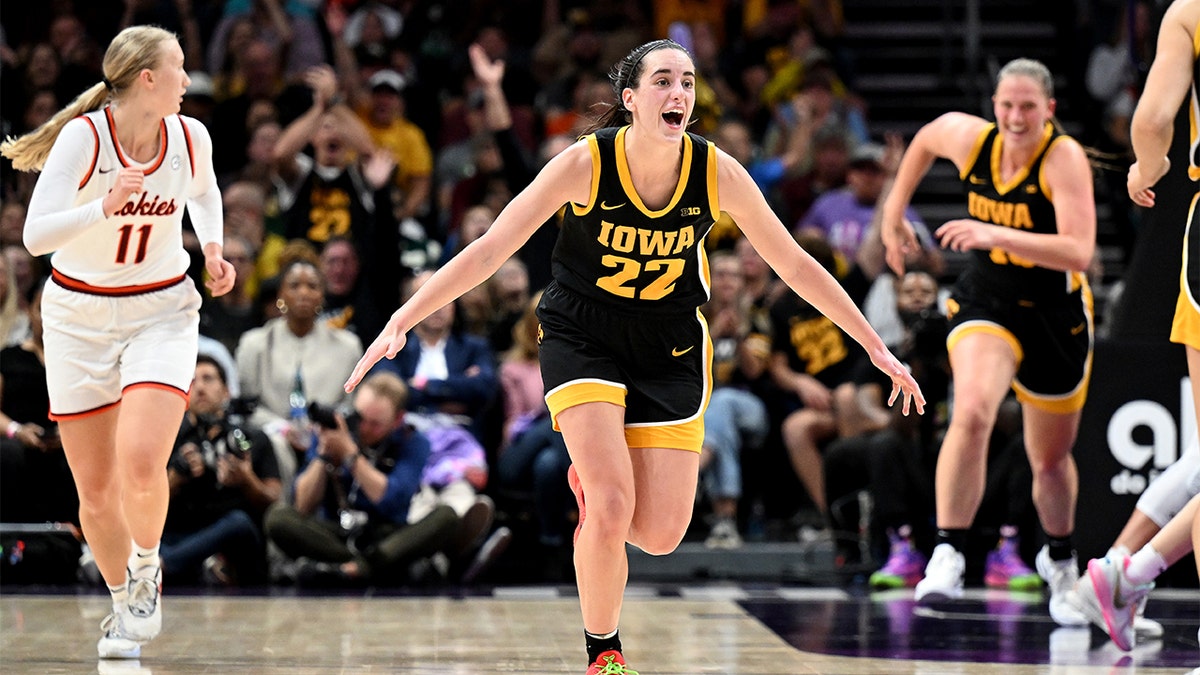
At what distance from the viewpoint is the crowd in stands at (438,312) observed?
8211 millimetres

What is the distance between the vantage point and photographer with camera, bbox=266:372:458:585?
7.99 meters

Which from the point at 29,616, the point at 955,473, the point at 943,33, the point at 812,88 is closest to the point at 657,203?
the point at 955,473

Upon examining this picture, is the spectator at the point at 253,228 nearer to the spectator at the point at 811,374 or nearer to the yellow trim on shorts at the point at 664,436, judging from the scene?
the spectator at the point at 811,374

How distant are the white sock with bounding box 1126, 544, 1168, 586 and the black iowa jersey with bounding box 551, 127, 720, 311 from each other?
81.3 inches

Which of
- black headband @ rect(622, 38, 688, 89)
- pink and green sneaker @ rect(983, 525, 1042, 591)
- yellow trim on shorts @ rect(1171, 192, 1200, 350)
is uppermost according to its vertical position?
black headband @ rect(622, 38, 688, 89)

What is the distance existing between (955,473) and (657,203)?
8.20 ft

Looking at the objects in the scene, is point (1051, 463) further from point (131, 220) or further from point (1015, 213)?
point (131, 220)

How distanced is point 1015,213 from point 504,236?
2.88 metres

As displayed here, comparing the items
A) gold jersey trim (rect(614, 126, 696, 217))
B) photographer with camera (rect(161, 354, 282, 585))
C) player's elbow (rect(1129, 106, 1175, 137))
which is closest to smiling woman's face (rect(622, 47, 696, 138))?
gold jersey trim (rect(614, 126, 696, 217))

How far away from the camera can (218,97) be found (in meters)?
11.3

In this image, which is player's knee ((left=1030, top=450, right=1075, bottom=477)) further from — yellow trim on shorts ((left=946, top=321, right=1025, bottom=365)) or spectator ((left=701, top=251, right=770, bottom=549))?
spectator ((left=701, top=251, right=770, bottom=549))

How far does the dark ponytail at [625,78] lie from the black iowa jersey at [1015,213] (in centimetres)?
225

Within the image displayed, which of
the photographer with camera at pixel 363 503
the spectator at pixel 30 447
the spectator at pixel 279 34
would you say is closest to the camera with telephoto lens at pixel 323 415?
the photographer with camera at pixel 363 503

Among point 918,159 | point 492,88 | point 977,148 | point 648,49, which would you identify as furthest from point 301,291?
point 648,49
